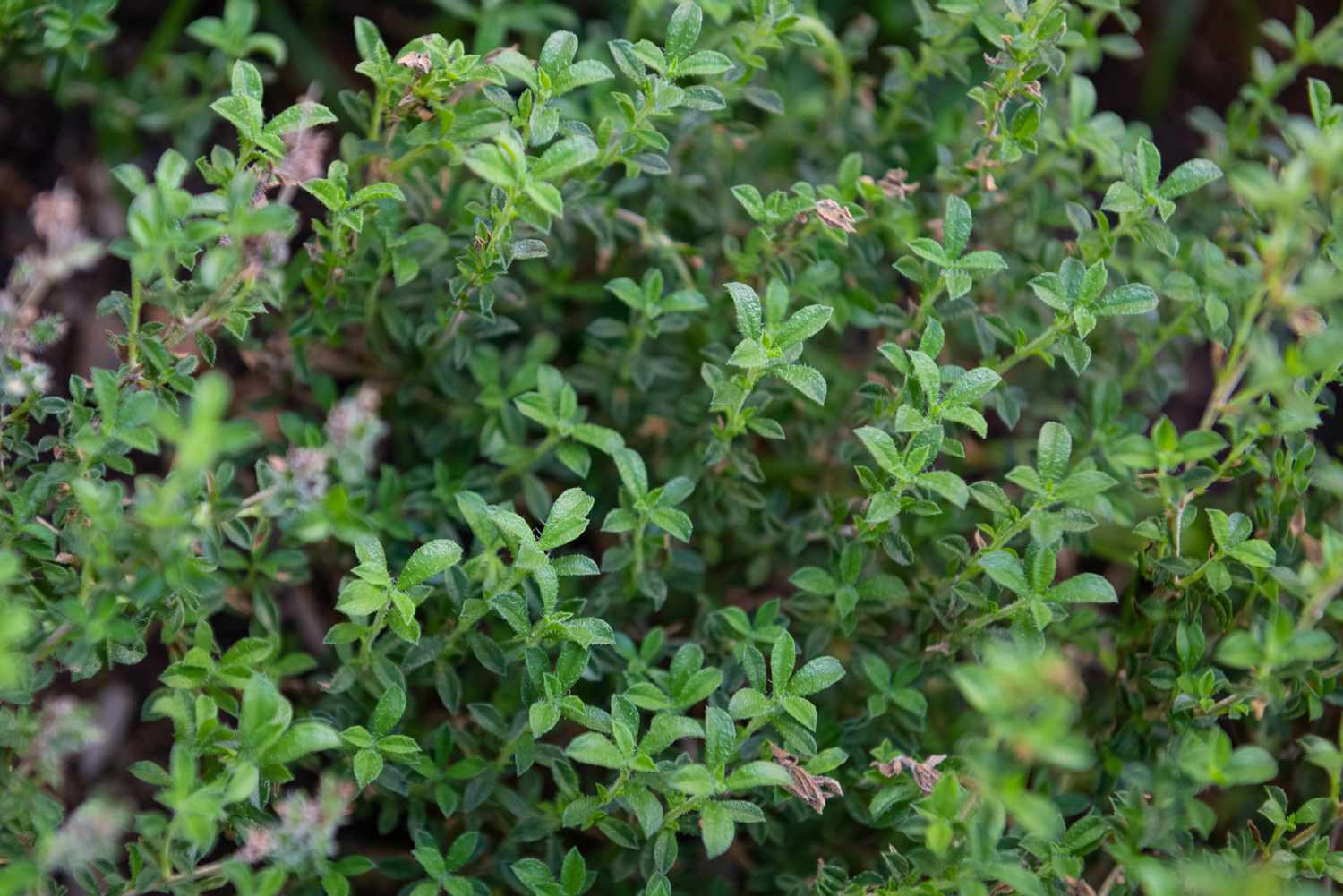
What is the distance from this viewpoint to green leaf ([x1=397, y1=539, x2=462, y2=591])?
5.41ft

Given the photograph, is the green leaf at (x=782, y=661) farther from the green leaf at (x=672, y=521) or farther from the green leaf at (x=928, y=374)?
the green leaf at (x=928, y=374)

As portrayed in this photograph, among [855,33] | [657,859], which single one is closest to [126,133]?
[855,33]

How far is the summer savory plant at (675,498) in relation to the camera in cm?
155

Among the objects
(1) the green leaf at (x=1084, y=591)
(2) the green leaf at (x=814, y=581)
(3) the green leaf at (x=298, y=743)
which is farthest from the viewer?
(2) the green leaf at (x=814, y=581)

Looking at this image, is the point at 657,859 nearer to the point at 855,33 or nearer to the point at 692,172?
the point at 692,172

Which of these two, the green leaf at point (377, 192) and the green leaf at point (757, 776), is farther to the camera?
the green leaf at point (377, 192)

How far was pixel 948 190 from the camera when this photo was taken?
2227mm

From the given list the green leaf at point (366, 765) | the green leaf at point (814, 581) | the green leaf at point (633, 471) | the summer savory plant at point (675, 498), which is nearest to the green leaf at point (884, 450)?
the summer savory plant at point (675, 498)

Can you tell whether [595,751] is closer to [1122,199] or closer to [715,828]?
[715,828]

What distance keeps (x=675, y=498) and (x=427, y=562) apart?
1.32ft

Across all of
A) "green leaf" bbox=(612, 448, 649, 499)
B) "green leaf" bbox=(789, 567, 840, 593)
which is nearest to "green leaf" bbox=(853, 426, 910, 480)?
"green leaf" bbox=(789, 567, 840, 593)

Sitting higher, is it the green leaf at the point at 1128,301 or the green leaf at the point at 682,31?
the green leaf at the point at 682,31

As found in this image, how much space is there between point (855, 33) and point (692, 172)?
0.46 m

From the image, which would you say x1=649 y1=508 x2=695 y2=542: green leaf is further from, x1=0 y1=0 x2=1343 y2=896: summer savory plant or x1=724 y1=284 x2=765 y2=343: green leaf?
x1=724 y1=284 x2=765 y2=343: green leaf
